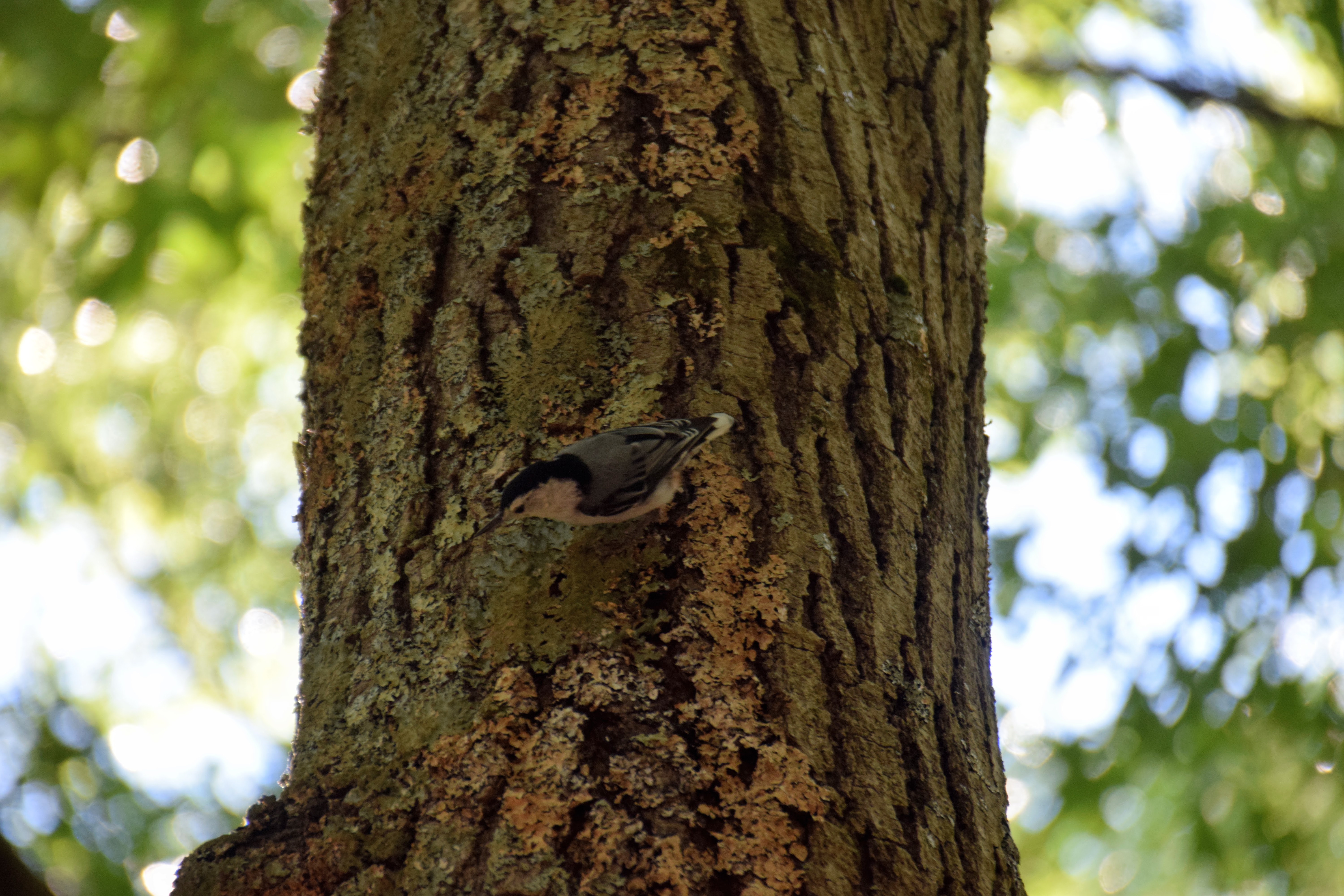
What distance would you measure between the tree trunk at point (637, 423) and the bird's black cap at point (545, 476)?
0.16 ft

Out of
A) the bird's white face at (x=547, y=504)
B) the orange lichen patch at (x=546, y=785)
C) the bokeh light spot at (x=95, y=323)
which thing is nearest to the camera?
the orange lichen patch at (x=546, y=785)

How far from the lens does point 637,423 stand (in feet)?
5.71

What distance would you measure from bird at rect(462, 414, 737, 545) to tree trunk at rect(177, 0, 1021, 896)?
30 mm

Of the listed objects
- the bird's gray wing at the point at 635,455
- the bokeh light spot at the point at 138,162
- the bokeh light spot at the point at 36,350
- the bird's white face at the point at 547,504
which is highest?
the bokeh light spot at the point at 138,162

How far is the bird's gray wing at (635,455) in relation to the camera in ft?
5.48

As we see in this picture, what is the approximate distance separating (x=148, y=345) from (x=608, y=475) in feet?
13.6

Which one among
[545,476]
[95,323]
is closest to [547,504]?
[545,476]

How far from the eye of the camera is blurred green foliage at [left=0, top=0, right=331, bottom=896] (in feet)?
12.2

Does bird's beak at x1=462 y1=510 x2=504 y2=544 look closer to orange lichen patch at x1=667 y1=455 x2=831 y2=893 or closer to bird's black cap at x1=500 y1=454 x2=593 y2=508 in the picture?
bird's black cap at x1=500 y1=454 x2=593 y2=508

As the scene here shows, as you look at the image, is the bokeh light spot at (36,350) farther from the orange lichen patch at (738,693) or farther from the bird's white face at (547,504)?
the orange lichen patch at (738,693)

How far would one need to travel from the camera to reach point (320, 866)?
141 centimetres

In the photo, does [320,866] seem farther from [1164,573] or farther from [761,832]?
[1164,573]

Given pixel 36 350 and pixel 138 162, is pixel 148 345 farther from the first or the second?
pixel 138 162


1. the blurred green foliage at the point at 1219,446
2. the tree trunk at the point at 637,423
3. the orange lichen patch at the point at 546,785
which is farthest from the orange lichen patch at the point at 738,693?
the blurred green foliage at the point at 1219,446
